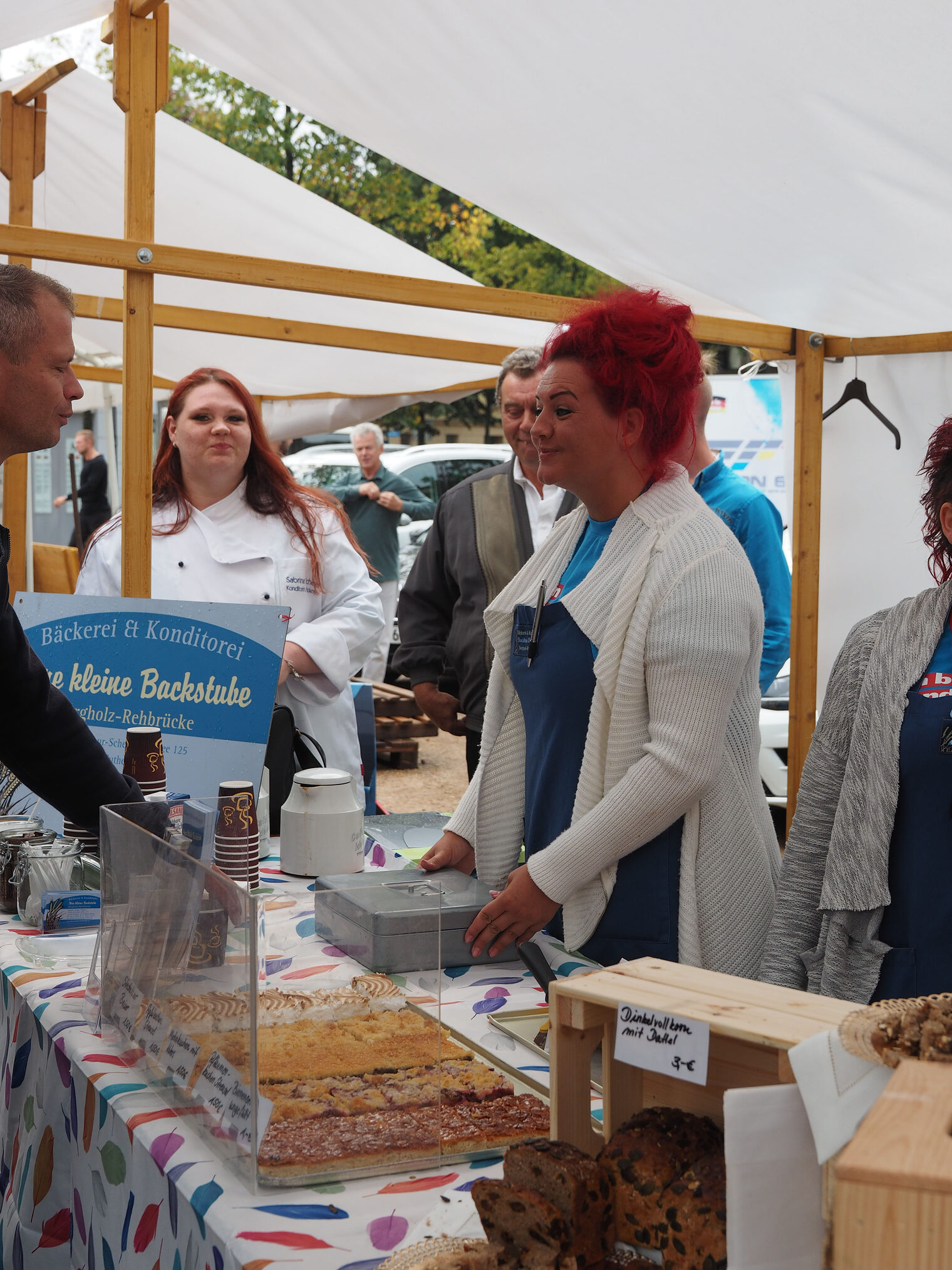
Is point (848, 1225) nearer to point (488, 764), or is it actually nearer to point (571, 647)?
point (571, 647)

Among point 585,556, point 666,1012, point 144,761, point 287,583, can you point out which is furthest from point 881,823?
point 287,583

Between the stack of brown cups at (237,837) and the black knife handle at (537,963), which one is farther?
the stack of brown cups at (237,837)

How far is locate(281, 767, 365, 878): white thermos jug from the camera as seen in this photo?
2174mm

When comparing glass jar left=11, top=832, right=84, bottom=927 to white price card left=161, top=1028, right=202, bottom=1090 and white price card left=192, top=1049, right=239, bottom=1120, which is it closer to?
white price card left=161, top=1028, right=202, bottom=1090

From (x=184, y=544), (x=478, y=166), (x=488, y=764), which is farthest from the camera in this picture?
(x=478, y=166)

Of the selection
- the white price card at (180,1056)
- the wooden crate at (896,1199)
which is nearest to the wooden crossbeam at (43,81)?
the white price card at (180,1056)

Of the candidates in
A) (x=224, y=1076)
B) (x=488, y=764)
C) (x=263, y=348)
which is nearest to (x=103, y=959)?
(x=224, y=1076)

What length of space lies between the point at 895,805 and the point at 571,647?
521mm

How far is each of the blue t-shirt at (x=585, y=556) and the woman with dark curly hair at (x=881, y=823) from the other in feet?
1.37

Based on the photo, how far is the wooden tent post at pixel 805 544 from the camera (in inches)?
149

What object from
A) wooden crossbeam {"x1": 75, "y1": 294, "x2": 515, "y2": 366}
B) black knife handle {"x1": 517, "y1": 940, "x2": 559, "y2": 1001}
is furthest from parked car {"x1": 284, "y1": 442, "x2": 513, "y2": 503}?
black knife handle {"x1": 517, "y1": 940, "x2": 559, "y2": 1001}

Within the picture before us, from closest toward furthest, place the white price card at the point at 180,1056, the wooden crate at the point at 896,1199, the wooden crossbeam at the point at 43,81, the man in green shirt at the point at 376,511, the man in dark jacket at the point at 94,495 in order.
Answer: the wooden crate at the point at 896,1199 < the white price card at the point at 180,1056 < the wooden crossbeam at the point at 43,81 < the man in green shirt at the point at 376,511 < the man in dark jacket at the point at 94,495

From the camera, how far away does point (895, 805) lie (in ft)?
5.54

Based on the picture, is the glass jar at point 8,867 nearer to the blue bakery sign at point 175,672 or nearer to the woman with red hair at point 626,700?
the blue bakery sign at point 175,672
